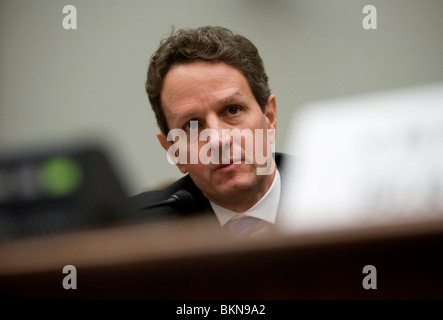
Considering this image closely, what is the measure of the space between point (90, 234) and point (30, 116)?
118cm

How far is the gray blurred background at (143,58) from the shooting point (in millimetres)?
1207

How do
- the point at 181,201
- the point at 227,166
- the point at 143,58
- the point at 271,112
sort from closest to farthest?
the point at 181,201 → the point at 227,166 → the point at 271,112 → the point at 143,58

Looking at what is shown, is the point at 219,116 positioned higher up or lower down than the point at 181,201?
higher up

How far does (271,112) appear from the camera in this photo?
0.97 meters

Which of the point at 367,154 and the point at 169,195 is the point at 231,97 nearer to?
the point at 169,195

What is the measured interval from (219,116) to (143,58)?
0.47 metres

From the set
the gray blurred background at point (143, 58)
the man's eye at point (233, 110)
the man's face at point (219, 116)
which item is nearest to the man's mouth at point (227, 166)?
the man's face at point (219, 116)

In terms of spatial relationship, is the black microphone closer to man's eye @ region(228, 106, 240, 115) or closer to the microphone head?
the microphone head

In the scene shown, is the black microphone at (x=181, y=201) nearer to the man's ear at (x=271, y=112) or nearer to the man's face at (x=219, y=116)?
the man's face at (x=219, y=116)

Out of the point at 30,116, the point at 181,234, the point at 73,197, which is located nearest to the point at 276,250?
the point at 181,234

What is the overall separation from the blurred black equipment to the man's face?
0.18 m

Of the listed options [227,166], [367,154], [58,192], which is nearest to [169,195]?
[227,166]

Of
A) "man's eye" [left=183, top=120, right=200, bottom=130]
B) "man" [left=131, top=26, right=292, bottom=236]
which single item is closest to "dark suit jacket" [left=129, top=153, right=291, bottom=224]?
"man" [left=131, top=26, right=292, bottom=236]

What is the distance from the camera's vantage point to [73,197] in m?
0.95
